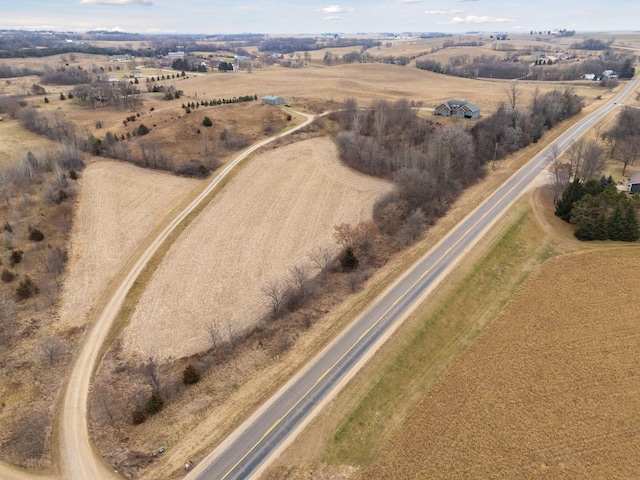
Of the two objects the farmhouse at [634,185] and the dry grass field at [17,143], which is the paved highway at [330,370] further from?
the dry grass field at [17,143]

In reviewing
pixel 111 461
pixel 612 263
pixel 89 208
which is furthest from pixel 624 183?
pixel 89 208

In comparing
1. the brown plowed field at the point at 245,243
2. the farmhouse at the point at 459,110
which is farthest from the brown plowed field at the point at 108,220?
the farmhouse at the point at 459,110

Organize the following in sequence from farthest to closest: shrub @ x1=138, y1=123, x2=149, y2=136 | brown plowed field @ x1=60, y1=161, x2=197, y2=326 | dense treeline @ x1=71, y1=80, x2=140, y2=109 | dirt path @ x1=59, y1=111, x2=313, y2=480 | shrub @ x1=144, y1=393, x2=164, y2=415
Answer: dense treeline @ x1=71, y1=80, x2=140, y2=109, shrub @ x1=138, y1=123, x2=149, y2=136, brown plowed field @ x1=60, y1=161, x2=197, y2=326, shrub @ x1=144, y1=393, x2=164, y2=415, dirt path @ x1=59, y1=111, x2=313, y2=480

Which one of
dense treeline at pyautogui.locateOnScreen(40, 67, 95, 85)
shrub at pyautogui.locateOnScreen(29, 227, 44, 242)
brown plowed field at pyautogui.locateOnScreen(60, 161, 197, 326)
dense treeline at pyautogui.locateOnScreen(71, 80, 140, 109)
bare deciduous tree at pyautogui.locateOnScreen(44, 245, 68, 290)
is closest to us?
brown plowed field at pyautogui.locateOnScreen(60, 161, 197, 326)

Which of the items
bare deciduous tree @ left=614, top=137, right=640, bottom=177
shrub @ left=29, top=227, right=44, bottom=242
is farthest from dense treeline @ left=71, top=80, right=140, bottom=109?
bare deciduous tree @ left=614, top=137, right=640, bottom=177

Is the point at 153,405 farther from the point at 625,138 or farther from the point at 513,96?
the point at 513,96

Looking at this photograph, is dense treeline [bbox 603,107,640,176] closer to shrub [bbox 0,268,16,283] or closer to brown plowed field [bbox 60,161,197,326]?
brown plowed field [bbox 60,161,197,326]

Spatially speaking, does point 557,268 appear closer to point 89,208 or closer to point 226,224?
point 226,224
